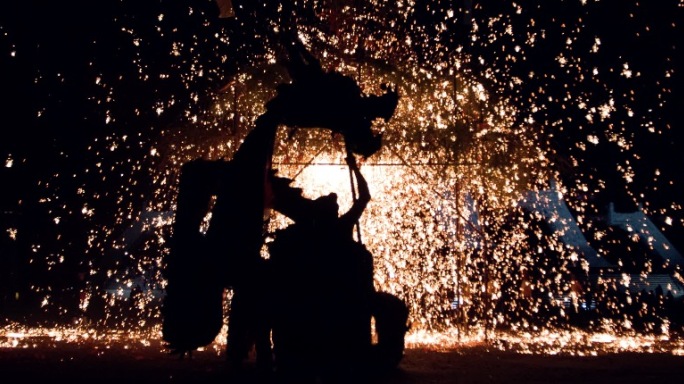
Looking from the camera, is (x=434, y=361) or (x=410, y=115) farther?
(x=410, y=115)

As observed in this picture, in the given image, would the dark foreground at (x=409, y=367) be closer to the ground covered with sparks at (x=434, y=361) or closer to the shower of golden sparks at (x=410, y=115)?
the ground covered with sparks at (x=434, y=361)

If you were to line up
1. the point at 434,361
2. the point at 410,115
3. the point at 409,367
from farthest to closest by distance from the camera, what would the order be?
the point at 410,115 < the point at 434,361 < the point at 409,367

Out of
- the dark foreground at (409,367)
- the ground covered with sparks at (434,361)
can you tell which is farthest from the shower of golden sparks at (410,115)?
the dark foreground at (409,367)

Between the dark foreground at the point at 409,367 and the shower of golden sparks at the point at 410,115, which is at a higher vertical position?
the shower of golden sparks at the point at 410,115

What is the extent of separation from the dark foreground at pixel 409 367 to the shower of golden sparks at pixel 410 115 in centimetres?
203

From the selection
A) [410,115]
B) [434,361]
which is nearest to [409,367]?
[434,361]

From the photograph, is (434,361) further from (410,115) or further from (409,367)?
(410,115)

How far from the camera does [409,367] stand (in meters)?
5.08

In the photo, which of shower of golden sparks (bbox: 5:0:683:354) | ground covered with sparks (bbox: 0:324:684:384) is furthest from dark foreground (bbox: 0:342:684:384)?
shower of golden sparks (bbox: 5:0:683:354)

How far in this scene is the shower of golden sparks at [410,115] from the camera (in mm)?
8891

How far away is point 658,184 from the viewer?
1104 cm

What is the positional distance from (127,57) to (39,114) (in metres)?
1.42

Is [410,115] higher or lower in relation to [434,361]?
higher

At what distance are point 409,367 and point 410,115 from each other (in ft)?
16.7
